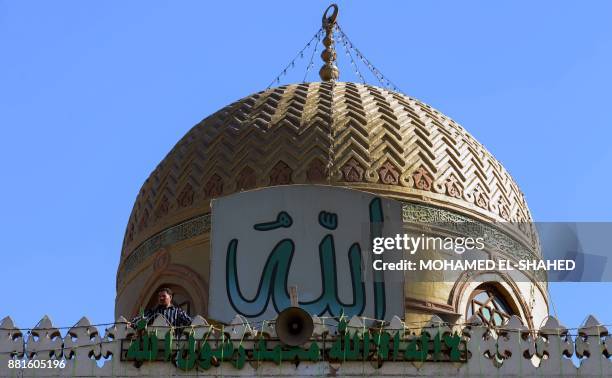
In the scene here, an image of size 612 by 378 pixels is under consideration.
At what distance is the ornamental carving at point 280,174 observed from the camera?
42.7ft

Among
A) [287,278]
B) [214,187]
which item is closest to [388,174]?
[214,187]

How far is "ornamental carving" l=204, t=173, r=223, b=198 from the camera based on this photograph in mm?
13320

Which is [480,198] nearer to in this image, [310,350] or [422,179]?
[422,179]

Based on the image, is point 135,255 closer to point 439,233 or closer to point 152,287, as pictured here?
point 152,287

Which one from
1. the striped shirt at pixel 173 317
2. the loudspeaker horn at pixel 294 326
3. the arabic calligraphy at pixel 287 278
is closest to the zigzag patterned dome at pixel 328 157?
the arabic calligraphy at pixel 287 278

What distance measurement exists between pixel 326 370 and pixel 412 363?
1.69 ft

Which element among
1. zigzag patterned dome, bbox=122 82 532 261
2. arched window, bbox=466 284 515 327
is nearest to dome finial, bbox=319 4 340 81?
zigzag patterned dome, bbox=122 82 532 261

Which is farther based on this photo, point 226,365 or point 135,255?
point 135,255

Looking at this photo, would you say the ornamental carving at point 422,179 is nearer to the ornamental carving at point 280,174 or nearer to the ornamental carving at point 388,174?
the ornamental carving at point 388,174

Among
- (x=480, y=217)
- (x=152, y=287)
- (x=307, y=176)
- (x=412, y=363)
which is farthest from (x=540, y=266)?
(x=412, y=363)

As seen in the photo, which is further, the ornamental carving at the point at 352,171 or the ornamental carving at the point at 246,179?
the ornamental carving at the point at 246,179

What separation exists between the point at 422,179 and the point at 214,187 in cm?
166

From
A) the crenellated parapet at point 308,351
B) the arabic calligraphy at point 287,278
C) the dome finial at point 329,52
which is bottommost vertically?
the crenellated parapet at point 308,351

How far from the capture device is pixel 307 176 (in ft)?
42.6
